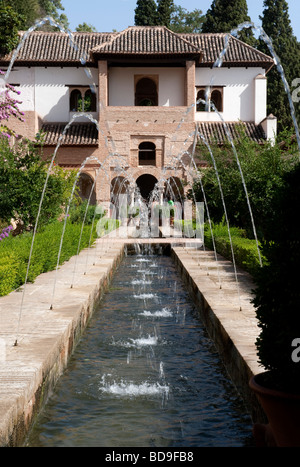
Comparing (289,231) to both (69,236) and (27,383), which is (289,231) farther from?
(69,236)

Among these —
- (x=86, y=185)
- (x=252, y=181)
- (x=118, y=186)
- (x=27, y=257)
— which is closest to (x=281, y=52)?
(x=118, y=186)

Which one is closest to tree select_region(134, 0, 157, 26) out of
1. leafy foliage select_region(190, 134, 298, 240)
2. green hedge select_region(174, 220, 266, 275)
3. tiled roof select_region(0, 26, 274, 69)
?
tiled roof select_region(0, 26, 274, 69)

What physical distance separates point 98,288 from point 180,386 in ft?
12.3

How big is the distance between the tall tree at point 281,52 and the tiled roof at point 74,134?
37.9 feet

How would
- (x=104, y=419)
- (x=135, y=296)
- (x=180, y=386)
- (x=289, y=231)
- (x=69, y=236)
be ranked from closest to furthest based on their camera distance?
(x=289, y=231) → (x=104, y=419) → (x=180, y=386) → (x=135, y=296) → (x=69, y=236)

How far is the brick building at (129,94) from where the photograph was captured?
25.1m

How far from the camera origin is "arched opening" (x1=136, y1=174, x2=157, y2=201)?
30.9m

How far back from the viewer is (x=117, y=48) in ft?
82.0

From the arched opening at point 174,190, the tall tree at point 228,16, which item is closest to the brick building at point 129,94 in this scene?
the arched opening at point 174,190

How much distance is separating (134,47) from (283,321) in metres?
24.0

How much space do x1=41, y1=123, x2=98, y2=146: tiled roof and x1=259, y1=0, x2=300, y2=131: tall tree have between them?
11.6 meters

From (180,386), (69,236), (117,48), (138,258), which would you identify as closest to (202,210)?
(138,258)

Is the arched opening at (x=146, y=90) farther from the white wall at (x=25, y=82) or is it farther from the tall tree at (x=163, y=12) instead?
the tall tree at (x=163, y=12)

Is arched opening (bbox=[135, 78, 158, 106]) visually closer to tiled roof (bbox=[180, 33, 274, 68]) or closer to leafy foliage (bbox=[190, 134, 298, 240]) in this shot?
tiled roof (bbox=[180, 33, 274, 68])
